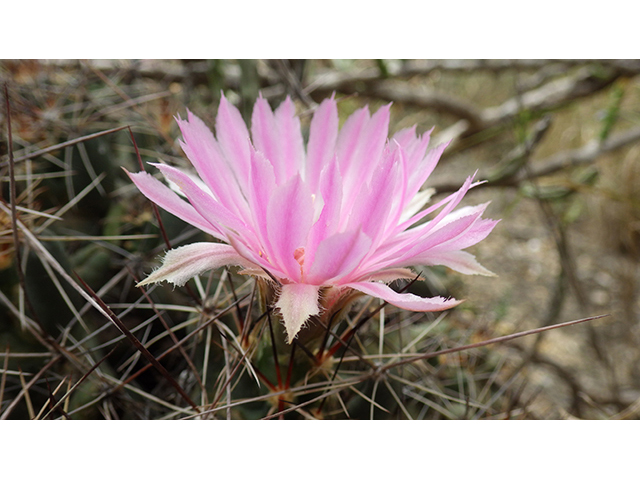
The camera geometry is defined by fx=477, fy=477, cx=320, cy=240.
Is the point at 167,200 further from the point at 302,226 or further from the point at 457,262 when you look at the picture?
the point at 457,262

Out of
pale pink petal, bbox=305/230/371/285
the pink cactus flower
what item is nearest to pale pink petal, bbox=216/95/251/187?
the pink cactus flower

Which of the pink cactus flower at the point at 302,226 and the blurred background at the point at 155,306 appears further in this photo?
the blurred background at the point at 155,306

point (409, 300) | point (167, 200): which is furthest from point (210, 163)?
point (409, 300)

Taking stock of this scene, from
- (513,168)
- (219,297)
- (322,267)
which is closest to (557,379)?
(513,168)

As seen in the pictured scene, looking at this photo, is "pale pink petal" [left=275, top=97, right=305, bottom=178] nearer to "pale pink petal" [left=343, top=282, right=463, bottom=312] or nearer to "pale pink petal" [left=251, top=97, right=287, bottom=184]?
"pale pink petal" [left=251, top=97, right=287, bottom=184]

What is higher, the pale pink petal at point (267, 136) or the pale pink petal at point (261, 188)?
the pale pink petal at point (267, 136)

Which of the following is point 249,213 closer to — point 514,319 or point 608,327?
point 514,319

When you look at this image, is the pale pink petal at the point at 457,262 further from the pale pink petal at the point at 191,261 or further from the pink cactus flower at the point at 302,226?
the pale pink petal at the point at 191,261

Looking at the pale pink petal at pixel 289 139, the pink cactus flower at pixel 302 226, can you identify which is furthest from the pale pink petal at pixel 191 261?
the pale pink petal at pixel 289 139

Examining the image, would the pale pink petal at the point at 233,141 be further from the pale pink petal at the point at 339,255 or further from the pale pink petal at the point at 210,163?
the pale pink petal at the point at 339,255
